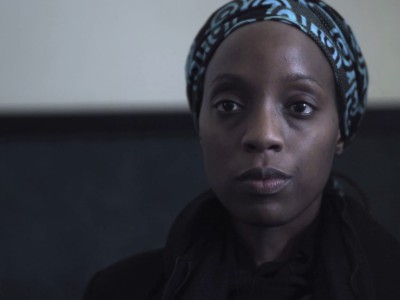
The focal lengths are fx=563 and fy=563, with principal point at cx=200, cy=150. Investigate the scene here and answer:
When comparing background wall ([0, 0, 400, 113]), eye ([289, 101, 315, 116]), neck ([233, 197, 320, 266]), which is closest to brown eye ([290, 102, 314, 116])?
eye ([289, 101, 315, 116])

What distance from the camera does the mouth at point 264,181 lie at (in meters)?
0.68

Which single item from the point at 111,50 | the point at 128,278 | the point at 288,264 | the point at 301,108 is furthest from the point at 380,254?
the point at 111,50

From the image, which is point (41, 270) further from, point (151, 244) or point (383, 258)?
point (383, 258)

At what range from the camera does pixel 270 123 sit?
2.27 feet

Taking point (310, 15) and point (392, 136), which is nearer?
point (310, 15)

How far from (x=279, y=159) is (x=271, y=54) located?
131 millimetres

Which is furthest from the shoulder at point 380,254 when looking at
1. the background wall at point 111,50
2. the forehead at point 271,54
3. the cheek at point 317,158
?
the background wall at point 111,50

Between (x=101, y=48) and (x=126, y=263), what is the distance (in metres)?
0.41

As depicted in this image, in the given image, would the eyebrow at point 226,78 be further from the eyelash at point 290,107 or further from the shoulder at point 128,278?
the shoulder at point 128,278

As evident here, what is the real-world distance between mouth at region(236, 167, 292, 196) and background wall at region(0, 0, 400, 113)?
40cm

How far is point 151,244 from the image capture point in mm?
973

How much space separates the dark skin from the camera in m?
0.69

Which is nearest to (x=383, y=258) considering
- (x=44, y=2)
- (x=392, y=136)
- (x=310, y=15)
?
(x=392, y=136)

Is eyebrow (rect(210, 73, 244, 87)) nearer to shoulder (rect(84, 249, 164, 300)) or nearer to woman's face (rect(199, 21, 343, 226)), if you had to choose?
woman's face (rect(199, 21, 343, 226))
